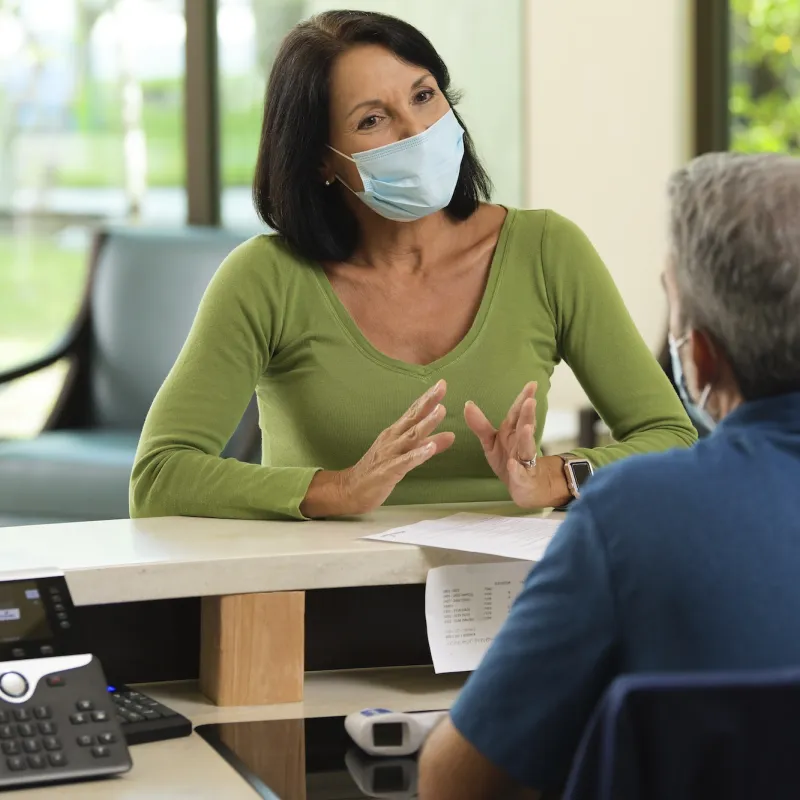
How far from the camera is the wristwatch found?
5.25 feet

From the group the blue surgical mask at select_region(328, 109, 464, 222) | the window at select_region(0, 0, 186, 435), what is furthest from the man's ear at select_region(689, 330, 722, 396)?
the window at select_region(0, 0, 186, 435)

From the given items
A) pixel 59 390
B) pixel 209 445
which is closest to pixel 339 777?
pixel 209 445

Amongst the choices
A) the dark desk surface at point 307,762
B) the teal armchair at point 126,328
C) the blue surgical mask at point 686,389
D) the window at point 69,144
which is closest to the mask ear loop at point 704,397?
the blue surgical mask at point 686,389

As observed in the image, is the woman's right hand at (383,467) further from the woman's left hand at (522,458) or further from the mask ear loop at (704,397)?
the mask ear loop at (704,397)

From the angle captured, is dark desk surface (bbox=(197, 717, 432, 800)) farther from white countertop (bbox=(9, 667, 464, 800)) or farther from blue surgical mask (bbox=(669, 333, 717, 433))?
blue surgical mask (bbox=(669, 333, 717, 433))

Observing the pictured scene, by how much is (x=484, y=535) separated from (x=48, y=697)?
47 cm

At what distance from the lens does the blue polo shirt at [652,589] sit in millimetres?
810

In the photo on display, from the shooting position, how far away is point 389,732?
1.19 m

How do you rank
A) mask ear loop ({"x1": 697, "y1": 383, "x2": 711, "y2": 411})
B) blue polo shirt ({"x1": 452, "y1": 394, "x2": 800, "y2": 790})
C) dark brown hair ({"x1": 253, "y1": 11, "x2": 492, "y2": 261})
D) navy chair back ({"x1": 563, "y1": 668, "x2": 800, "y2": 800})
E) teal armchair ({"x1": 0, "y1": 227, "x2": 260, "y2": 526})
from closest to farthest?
1. navy chair back ({"x1": 563, "y1": 668, "x2": 800, "y2": 800})
2. blue polo shirt ({"x1": 452, "y1": 394, "x2": 800, "y2": 790})
3. mask ear loop ({"x1": 697, "y1": 383, "x2": 711, "y2": 411})
4. dark brown hair ({"x1": 253, "y1": 11, "x2": 492, "y2": 261})
5. teal armchair ({"x1": 0, "y1": 227, "x2": 260, "y2": 526})

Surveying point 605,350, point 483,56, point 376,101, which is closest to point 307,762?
point 605,350

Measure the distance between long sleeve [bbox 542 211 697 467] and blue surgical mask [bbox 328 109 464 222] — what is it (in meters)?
0.16

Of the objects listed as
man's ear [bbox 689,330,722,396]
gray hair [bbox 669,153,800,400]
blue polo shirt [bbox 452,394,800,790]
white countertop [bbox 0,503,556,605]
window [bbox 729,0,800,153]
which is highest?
window [bbox 729,0,800,153]

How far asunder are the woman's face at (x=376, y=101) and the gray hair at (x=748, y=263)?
3.38 ft

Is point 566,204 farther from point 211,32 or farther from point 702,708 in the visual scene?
point 702,708
